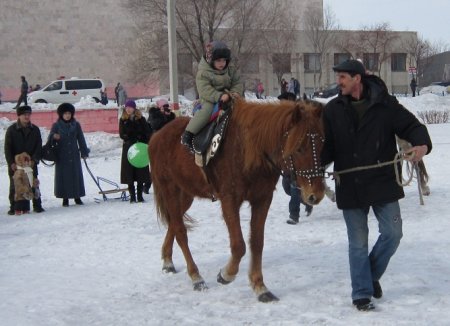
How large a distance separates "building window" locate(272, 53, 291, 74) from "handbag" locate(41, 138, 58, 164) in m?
42.6

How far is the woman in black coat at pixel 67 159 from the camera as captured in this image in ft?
39.5

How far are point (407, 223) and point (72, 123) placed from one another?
22.9 ft

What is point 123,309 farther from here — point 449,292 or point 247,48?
point 247,48

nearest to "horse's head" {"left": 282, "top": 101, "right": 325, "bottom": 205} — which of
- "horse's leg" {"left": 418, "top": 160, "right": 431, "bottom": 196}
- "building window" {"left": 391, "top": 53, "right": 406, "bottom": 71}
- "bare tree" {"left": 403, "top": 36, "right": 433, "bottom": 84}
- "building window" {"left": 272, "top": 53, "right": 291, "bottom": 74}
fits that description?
"horse's leg" {"left": 418, "top": 160, "right": 431, "bottom": 196}

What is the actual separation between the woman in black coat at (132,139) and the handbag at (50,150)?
1.31 m

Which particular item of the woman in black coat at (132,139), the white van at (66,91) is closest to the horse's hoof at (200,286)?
the woman in black coat at (132,139)

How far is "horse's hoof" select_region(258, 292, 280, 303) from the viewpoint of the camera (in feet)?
17.5

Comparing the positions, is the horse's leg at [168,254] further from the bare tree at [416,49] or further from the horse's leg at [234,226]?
the bare tree at [416,49]

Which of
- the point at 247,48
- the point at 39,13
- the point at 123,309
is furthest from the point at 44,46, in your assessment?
the point at 123,309

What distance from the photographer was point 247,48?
140 ft

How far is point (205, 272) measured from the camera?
657cm

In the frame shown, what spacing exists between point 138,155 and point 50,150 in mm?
2113

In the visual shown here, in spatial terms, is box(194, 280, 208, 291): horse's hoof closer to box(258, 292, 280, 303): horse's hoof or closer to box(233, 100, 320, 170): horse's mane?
box(258, 292, 280, 303): horse's hoof

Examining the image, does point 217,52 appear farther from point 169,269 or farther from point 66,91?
point 66,91
